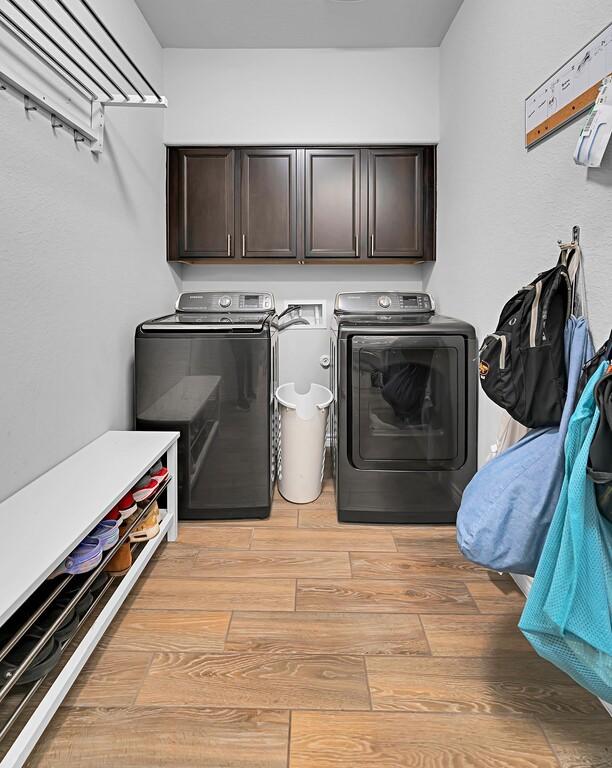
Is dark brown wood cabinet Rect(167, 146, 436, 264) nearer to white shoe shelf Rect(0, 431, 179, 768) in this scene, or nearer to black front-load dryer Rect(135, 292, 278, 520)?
black front-load dryer Rect(135, 292, 278, 520)

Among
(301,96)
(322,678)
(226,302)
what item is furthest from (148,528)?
→ (301,96)

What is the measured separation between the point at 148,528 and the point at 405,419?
1.19 metres

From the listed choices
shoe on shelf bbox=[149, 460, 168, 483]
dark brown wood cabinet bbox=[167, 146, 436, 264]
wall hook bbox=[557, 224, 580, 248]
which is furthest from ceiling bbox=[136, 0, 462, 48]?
shoe on shelf bbox=[149, 460, 168, 483]

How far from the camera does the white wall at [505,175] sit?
137 cm

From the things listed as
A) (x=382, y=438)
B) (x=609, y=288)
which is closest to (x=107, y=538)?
(x=382, y=438)

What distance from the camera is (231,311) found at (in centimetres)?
309

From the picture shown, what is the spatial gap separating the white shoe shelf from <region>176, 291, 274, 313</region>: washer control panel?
1132mm

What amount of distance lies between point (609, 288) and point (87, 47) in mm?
1983

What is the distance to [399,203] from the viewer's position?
9.87 feet

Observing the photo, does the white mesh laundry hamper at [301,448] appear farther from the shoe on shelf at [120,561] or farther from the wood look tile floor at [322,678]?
the shoe on shelf at [120,561]

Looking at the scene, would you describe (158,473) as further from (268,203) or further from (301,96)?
(301,96)

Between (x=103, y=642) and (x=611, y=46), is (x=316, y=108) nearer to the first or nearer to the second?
(x=611, y=46)

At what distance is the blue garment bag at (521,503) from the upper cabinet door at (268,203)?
6.58 feet

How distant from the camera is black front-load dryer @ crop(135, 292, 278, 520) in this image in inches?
92.4
